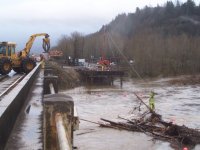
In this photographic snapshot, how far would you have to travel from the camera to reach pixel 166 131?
71.9 feet

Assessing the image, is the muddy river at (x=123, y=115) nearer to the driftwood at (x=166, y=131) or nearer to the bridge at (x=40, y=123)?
the driftwood at (x=166, y=131)

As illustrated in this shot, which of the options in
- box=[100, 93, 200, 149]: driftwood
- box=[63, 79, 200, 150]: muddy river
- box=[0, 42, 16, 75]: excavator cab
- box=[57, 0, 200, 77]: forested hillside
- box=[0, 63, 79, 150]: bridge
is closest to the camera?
box=[0, 63, 79, 150]: bridge

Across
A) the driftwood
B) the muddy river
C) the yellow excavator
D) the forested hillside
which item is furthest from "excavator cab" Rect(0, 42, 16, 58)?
the forested hillside

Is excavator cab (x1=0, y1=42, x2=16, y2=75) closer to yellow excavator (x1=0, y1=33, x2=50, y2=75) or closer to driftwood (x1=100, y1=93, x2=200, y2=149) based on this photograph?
yellow excavator (x1=0, y1=33, x2=50, y2=75)

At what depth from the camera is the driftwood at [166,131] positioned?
2031 centimetres

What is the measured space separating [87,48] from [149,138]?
8653 centimetres

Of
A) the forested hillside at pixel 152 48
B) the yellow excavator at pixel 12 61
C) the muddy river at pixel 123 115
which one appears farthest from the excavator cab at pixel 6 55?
the forested hillside at pixel 152 48

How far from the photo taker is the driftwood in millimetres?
20312

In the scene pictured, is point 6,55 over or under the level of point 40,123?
over

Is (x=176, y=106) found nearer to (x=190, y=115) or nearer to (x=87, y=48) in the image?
(x=190, y=115)

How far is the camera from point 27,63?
114ft

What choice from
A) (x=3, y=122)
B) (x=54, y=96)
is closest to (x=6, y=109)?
(x=3, y=122)

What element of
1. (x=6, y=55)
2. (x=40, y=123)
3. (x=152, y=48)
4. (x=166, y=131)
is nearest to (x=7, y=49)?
(x=6, y=55)

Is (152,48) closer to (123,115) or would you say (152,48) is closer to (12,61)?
(12,61)
